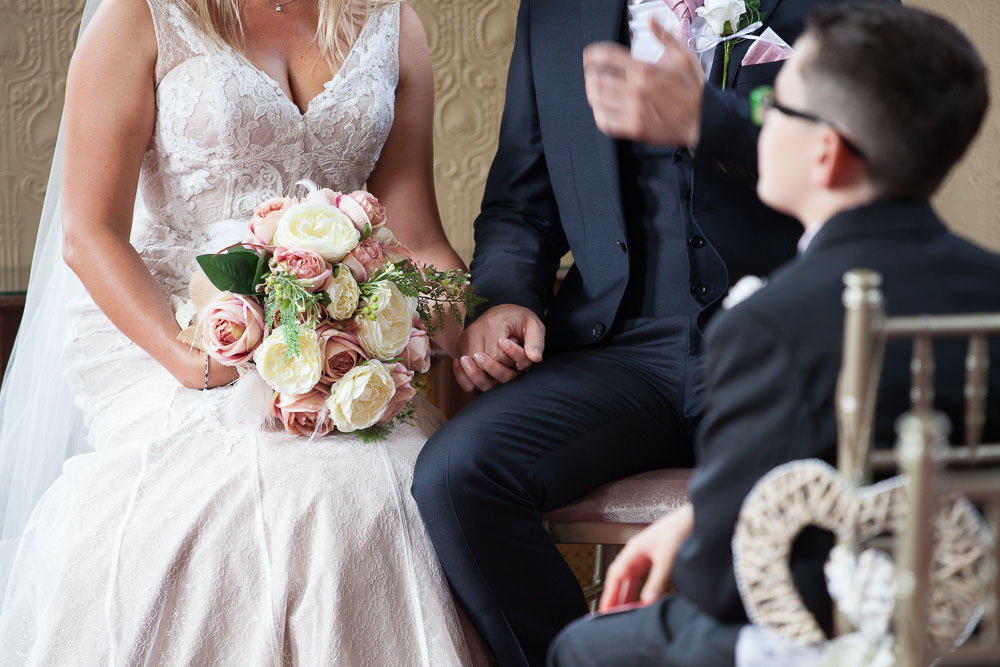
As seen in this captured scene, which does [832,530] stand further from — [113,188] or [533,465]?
[113,188]

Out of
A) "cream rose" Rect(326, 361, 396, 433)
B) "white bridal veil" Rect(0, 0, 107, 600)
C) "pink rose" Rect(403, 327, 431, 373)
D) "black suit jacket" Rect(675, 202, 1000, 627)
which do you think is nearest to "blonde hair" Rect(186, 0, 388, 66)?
"white bridal veil" Rect(0, 0, 107, 600)

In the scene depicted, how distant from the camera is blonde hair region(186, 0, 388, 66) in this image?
219cm

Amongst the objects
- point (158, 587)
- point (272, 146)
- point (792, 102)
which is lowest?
point (158, 587)

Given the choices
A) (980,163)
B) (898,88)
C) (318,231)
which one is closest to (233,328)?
(318,231)

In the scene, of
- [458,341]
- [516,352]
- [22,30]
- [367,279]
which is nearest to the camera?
[367,279]

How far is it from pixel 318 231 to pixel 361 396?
28 centimetres

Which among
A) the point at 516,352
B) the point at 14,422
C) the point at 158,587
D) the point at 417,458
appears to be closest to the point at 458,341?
the point at 516,352

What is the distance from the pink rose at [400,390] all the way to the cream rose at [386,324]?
0.03 meters

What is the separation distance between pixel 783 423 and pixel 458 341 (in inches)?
46.3

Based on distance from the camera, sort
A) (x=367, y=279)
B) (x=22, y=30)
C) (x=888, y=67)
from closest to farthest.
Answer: (x=888, y=67) → (x=367, y=279) → (x=22, y=30)

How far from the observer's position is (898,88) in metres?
1.07

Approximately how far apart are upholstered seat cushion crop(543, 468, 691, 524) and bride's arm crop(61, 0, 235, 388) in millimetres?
688

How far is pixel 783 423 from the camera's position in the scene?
3.47 feet

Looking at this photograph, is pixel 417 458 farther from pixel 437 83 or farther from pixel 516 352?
pixel 437 83
